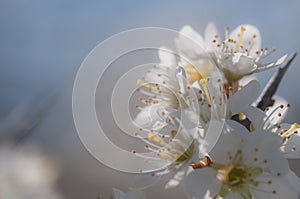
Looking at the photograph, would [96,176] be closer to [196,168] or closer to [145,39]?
[145,39]

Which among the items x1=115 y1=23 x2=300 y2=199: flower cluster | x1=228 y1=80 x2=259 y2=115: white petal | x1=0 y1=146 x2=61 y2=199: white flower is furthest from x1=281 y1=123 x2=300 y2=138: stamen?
x1=0 y1=146 x2=61 y2=199: white flower

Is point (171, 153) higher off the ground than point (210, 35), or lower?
lower

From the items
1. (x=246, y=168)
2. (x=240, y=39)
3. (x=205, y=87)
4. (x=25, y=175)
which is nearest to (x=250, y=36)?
(x=240, y=39)

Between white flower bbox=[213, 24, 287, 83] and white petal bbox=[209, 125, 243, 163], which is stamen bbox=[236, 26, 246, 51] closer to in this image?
white flower bbox=[213, 24, 287, 83]

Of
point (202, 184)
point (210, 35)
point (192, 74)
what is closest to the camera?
point (202, 184)

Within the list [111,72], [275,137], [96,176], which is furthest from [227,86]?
[96,176]

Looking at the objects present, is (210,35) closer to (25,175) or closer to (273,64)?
(273,64)
